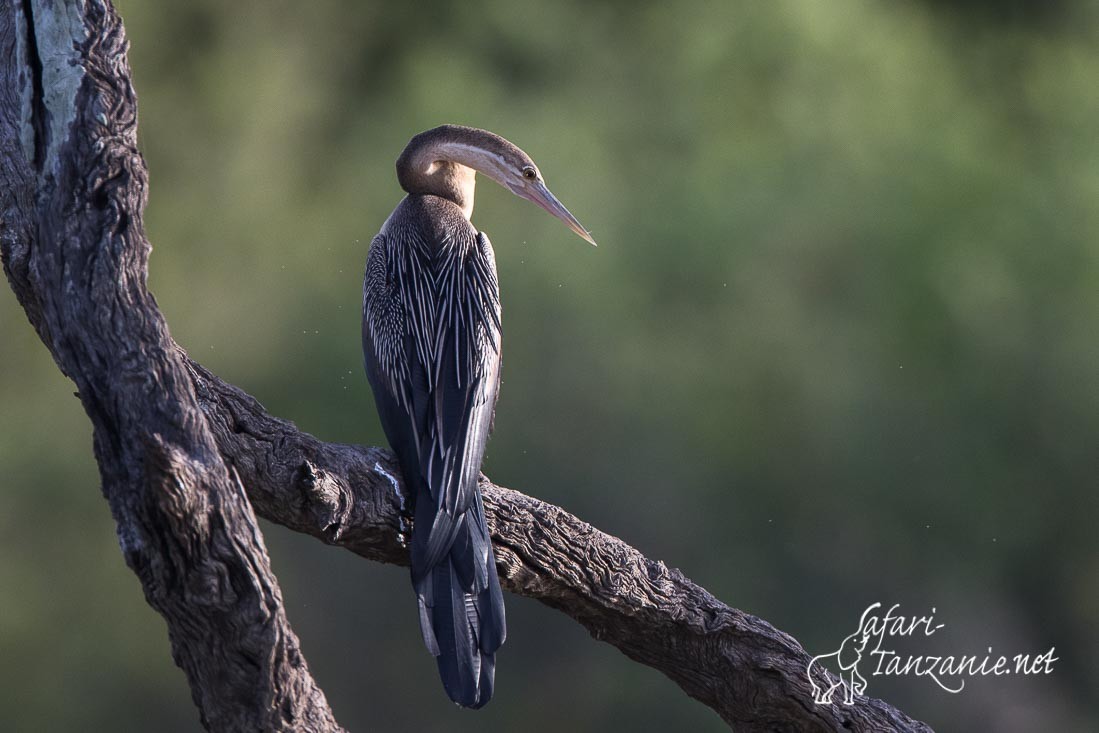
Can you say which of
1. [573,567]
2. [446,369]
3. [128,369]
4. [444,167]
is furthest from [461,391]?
[128,369]

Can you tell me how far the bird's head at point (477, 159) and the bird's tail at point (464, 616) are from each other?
1.13 meters

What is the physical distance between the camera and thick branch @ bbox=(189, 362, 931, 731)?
6.97ft

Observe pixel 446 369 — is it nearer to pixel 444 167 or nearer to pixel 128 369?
pixel 444 167

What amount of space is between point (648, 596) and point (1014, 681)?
545 centimetres

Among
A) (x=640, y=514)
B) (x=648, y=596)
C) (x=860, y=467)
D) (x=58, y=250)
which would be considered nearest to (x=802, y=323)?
(x=860, y=467)

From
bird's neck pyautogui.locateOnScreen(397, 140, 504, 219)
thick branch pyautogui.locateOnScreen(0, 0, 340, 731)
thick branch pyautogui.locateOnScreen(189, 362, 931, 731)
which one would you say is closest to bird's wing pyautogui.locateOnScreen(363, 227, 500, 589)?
thick branch pyautogui.locateOnScreen(189, 362, 931, 731)

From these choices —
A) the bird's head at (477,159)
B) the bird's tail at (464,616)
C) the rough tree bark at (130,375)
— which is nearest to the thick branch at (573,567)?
the rough tree bark at (130,375)

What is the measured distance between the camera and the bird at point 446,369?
2.16 meters

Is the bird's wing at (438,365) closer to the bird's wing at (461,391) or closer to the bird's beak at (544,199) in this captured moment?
the bird's wing at (461,391)

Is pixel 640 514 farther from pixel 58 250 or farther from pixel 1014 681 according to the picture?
pixel 58 250

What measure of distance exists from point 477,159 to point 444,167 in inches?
3.6

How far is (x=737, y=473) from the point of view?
700cm

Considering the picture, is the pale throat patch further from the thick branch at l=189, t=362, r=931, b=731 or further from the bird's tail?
the bird's tail

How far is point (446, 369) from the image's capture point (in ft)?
8.27
